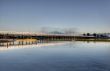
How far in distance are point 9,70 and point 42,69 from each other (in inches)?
104

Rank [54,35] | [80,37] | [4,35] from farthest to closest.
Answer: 1. [80,37]
2. [54,35]
3. [4,35]

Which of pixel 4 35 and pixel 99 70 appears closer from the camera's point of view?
pixel 99 70

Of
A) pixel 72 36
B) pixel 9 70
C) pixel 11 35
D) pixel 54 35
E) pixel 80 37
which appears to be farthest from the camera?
pixel 80 37

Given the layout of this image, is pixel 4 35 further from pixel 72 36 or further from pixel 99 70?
pixel 99 70

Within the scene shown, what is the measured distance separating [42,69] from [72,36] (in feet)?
362

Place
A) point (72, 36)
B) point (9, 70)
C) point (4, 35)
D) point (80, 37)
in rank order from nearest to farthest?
point (9, 70), point (4, 35), point (72, 36), point (80, 37)

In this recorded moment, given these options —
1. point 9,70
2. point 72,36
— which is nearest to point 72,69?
point 9,70

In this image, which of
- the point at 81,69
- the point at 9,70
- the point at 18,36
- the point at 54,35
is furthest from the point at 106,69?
the point at 54,35

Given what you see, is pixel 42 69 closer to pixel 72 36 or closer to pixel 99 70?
pixel 99 70

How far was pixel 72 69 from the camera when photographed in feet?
55.1

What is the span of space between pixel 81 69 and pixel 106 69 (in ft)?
6.78

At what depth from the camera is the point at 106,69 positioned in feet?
55.5

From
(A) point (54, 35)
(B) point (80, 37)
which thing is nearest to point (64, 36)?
(A) point (54, 35)

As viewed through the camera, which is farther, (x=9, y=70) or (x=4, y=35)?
(x=4, y=35)
